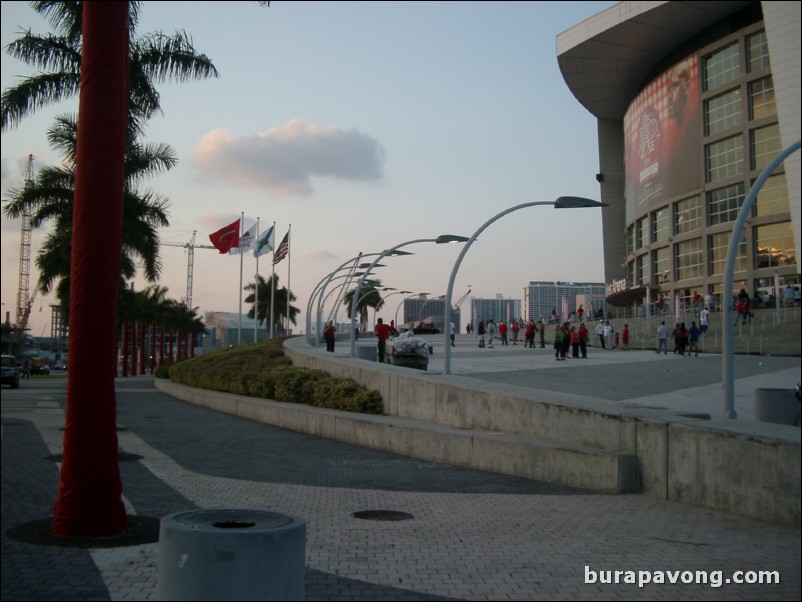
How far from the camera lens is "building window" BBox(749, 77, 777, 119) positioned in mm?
58500

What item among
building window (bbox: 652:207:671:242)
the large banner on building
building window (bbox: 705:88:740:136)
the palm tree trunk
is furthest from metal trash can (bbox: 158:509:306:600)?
building window (bbox: 652:207:671:242)

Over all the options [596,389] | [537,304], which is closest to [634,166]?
[596,389]

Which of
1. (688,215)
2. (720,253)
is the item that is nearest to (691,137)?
(688,215)

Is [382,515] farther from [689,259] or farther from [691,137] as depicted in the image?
[691,137]

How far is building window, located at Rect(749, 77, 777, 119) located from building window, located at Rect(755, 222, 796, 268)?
8522 mm

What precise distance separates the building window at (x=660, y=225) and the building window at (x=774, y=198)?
11.9 metres

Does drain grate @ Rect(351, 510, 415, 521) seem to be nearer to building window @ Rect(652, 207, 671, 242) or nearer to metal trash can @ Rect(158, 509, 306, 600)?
metal trash can @ Rect(158, 509, 306, 600)

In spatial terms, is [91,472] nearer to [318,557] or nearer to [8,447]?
[318,557]

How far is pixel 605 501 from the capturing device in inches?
377

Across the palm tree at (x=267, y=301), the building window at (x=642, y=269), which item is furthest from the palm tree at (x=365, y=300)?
the building window at (x=642, y=269)

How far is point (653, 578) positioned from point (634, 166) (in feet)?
251

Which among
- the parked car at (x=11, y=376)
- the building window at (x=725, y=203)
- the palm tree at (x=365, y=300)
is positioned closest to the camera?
the parked car at (x=11, y=376)

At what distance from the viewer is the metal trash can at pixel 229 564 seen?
14.6 feet

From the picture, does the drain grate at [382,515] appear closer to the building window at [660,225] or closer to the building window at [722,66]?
the building window at [722,66]
